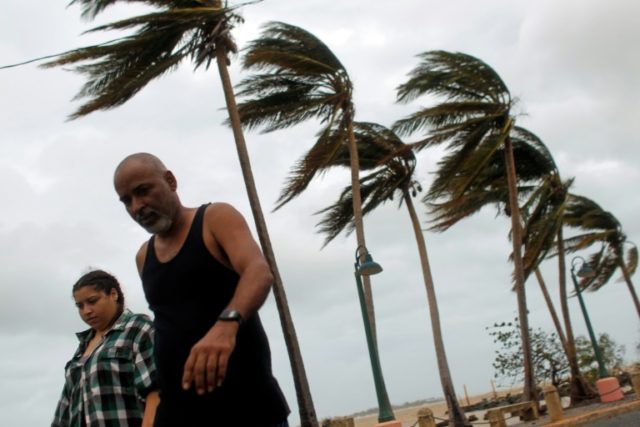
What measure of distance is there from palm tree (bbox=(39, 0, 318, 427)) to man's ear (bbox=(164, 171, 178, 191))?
11.3m

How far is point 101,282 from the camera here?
339cm

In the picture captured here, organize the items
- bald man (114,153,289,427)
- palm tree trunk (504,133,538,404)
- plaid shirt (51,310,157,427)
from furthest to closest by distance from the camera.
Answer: palm tree trunk (504,133,538,404)
plaid shirt (51,310,157,427)
bald man (114,153,289,427)

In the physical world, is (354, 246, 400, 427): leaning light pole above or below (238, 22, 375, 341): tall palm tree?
below

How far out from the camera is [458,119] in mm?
18047

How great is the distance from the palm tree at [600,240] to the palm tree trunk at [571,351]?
3.03 m

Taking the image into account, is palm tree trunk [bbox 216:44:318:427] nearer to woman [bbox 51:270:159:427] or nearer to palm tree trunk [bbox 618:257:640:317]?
woman [bbox 51:270:159:427]

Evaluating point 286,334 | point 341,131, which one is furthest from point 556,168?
point 286,334

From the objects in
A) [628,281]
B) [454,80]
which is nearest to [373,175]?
[454,80]

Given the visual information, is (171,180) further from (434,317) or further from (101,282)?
(434,317)

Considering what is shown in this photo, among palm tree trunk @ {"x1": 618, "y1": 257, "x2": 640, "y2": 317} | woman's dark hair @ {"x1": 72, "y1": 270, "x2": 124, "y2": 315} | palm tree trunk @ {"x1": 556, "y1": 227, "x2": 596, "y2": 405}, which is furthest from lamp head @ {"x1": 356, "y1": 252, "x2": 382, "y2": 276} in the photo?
palm tree trunk @ {"x1": 618, "y1": 257, "x2": 640, "y2": 317}

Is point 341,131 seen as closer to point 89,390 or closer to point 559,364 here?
point 559,364

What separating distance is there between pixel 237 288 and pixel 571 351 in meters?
19.9

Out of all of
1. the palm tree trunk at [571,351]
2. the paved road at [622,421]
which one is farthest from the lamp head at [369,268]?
the palm tree trunk at [571,351]

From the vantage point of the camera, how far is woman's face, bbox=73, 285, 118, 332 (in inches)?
132
